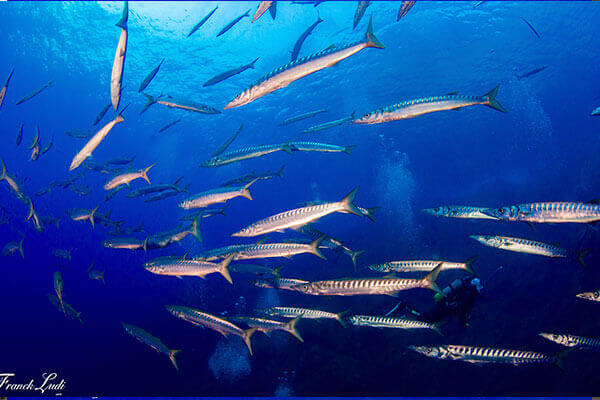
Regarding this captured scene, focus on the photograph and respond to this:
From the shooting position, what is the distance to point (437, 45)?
23.2 m

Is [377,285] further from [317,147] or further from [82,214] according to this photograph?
[82,214]

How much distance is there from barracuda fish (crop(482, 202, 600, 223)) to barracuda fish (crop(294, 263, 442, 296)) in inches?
54.3

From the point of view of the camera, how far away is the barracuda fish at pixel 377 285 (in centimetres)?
462

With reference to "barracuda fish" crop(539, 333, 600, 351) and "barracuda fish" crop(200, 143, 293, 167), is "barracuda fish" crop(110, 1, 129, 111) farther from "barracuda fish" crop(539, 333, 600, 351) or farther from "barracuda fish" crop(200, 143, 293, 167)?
"barracuda fish" crop(539, 333, 600, 351)

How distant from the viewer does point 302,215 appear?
4730 millimetres

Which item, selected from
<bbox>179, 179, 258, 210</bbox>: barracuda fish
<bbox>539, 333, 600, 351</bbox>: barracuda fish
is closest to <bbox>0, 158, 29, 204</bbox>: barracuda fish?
<bbox>179, 179, 258, 210</bbox>: barracuda fish

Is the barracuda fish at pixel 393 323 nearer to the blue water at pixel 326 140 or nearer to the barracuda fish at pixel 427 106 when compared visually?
the blue water at pixel 326 140

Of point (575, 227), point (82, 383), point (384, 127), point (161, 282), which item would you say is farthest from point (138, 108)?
point (575, 227)

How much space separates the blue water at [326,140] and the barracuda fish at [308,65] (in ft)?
10.1

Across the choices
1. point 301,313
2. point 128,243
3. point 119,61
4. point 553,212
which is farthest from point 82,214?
point 553,212

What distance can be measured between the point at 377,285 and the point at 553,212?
2841 mm

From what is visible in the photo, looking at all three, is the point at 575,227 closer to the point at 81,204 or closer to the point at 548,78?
the point at 548,78

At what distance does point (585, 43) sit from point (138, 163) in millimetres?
60826

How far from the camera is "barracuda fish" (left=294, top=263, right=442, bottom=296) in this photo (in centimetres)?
462
